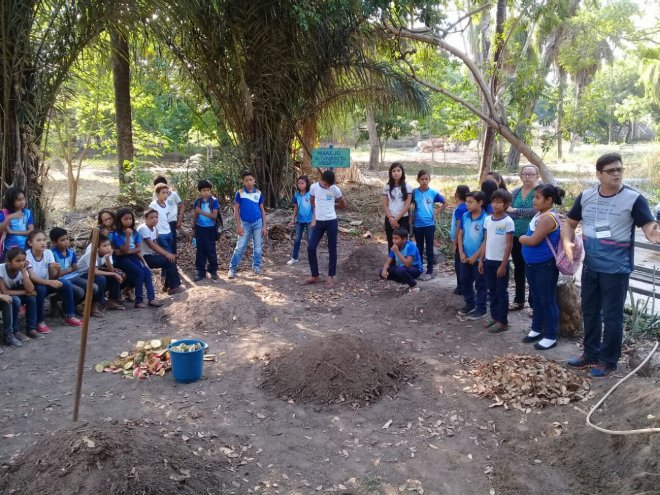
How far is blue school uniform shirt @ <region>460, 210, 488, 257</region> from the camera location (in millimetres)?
5930

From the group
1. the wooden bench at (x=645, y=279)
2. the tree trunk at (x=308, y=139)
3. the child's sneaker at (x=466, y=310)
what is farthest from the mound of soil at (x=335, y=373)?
the tree trunk at (x=308, y=139)

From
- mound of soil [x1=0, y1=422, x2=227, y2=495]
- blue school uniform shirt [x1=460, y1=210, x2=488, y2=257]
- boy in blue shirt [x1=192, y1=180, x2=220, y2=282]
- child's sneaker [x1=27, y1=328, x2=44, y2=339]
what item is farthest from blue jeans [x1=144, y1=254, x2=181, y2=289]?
mound of soil [x1=0, y1=422, x2=227, y2=495]

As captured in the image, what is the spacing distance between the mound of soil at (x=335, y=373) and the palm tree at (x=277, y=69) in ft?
A: 18.5

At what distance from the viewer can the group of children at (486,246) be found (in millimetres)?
4934

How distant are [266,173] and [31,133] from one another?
491cm

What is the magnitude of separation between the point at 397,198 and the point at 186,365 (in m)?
3.88

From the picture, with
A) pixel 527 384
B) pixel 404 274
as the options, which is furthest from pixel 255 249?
pixel 527 384

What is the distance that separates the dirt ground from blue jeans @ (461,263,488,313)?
0.25 metres

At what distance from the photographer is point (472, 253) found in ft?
19.7

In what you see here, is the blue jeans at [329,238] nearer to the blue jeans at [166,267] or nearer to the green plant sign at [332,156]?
the blue jeans at [166,267]

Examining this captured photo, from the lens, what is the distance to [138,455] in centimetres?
303

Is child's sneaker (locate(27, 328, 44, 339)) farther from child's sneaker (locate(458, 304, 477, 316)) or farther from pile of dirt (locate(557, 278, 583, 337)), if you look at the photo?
pile of dirt (locate(557, 278, 583, 337))

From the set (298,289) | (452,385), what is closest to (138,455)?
(452,385)

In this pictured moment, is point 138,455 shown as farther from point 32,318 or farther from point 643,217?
point 643,217
